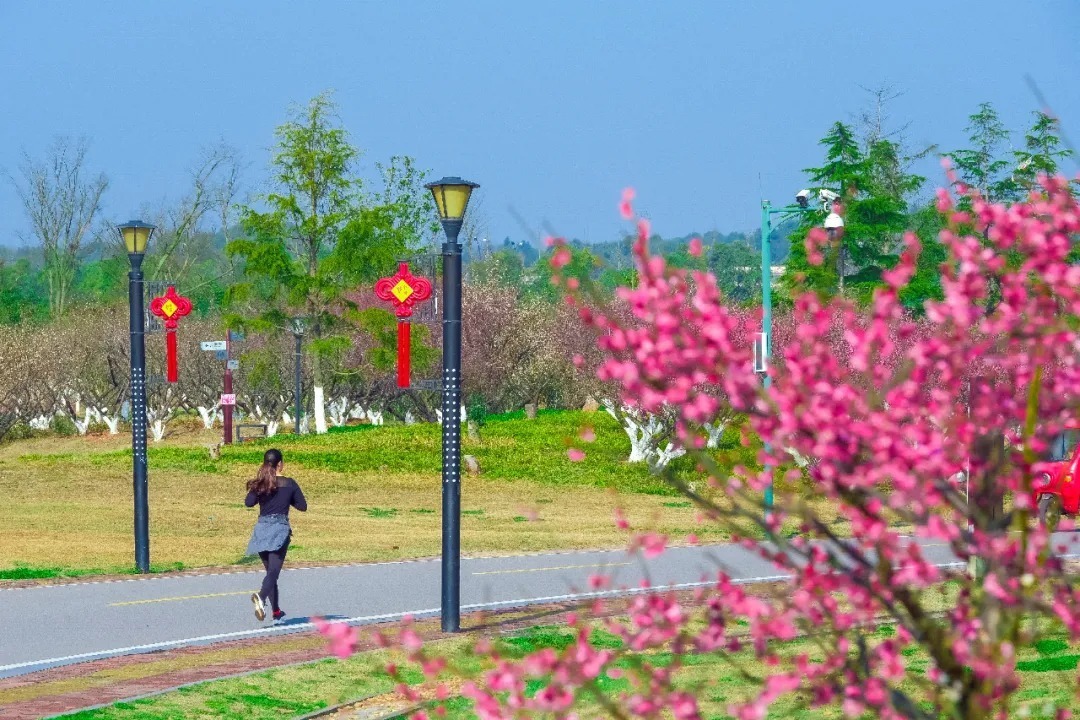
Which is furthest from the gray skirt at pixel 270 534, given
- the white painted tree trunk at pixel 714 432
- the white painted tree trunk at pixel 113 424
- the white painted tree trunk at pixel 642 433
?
the white painted tree trunk at pixel 113 424

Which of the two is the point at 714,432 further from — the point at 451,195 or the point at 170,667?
the point at 170,667

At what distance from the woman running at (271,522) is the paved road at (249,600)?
12.9 inches

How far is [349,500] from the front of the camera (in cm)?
3300

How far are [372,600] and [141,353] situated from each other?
14.9ft

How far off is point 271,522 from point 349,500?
18118mm

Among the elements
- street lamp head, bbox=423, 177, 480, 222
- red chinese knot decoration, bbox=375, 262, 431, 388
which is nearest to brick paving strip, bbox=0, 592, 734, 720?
red chinese knot decoration, bbox=375, 262, 431, 388

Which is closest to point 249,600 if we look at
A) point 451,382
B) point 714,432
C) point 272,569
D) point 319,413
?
point 272,569

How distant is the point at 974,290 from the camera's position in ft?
14.1

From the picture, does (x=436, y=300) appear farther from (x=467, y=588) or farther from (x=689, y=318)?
(x=689, y=318)

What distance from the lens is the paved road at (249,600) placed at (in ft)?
46.7

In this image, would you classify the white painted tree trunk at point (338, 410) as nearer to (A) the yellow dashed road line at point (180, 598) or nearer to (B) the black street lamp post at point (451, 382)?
(A) the yellow dashed road line at point (180, 598)

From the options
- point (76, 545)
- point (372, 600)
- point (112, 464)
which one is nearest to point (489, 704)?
point (372, 600)

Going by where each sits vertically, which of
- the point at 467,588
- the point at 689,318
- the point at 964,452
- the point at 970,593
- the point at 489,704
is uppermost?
the point at 689,318

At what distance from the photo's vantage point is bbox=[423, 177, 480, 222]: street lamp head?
13.8 meters
